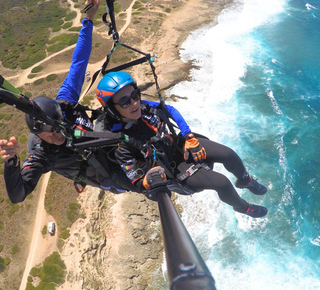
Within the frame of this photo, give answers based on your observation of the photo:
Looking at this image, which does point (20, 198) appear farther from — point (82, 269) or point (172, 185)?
point (82, 269)

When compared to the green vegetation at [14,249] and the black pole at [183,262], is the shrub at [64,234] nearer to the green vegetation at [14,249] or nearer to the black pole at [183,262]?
the green vegetation at [14,249]

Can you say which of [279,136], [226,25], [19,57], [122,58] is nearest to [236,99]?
[279,136]

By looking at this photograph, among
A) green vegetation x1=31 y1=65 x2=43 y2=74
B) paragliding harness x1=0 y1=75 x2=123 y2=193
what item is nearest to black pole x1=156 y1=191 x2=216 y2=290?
paragliding harness x1=0 y1=75 x2=123 y2=193

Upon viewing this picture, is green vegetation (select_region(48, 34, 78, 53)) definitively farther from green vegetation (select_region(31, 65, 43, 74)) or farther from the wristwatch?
the wristwatch

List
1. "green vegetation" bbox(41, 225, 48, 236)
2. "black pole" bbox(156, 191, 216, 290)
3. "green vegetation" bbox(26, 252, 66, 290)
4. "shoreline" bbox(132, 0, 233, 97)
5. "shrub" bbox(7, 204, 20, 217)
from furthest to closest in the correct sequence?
"shoreline" bbox(132, 0, 233, 97) → "shrub" bbox(7, 204, 20, 217) → "green vegetation" bbox(41, 225, 48, 236) → "green vegetation" bbox(26, 252, 66, 290) → "black pole" bbox(156, 191, 216, 290)

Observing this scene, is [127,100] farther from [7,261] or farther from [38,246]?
[7,261]
